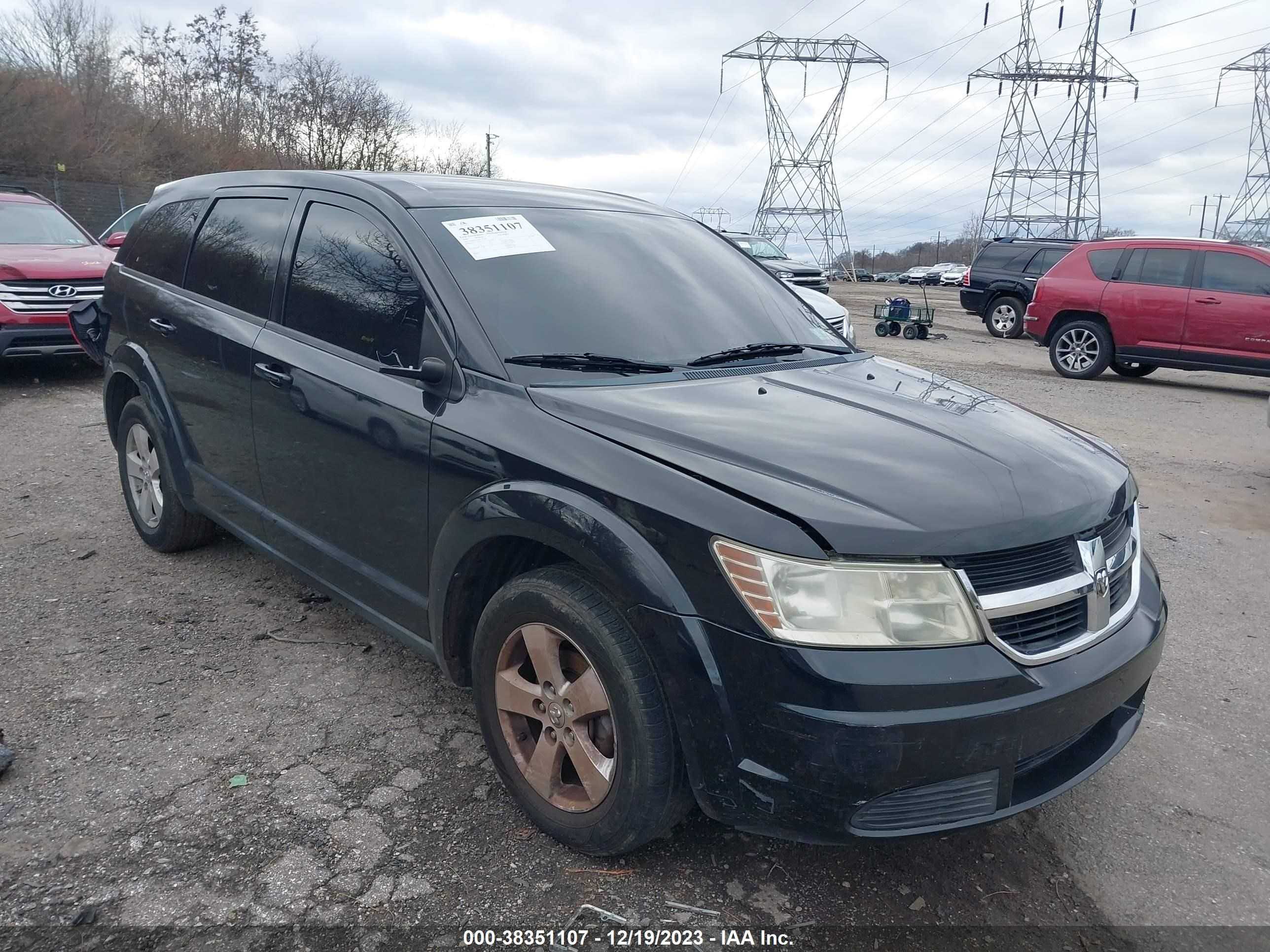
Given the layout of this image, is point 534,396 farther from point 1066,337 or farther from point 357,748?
point 1066,337

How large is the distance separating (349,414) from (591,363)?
0.83 m

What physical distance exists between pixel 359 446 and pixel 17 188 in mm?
9702

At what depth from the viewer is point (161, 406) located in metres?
4.14

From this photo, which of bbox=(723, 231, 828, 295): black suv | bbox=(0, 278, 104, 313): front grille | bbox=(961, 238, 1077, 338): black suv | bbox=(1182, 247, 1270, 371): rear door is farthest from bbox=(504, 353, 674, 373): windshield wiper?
bbox=(961, 238, 1077, 338): black suv

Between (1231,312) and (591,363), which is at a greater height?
(1231,312)

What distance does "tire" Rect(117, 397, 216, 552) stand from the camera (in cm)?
427

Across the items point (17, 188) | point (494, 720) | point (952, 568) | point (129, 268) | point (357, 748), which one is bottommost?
point (357, 748)

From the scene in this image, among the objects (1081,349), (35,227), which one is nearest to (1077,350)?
(1081,349)

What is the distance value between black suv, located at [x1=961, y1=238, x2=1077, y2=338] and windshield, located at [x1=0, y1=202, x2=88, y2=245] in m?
15.0

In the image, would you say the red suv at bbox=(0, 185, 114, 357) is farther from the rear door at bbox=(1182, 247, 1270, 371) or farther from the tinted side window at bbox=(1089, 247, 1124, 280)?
the rear door at bbox=(1182, 247, 1270, 371)

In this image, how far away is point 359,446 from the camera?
2.94 metres

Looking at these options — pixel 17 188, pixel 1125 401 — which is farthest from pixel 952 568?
pixel 17 188

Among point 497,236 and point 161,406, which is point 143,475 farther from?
point 497,236

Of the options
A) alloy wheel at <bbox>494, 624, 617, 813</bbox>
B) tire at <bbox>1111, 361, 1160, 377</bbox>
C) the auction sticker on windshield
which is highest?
the auction sticker on windshield
